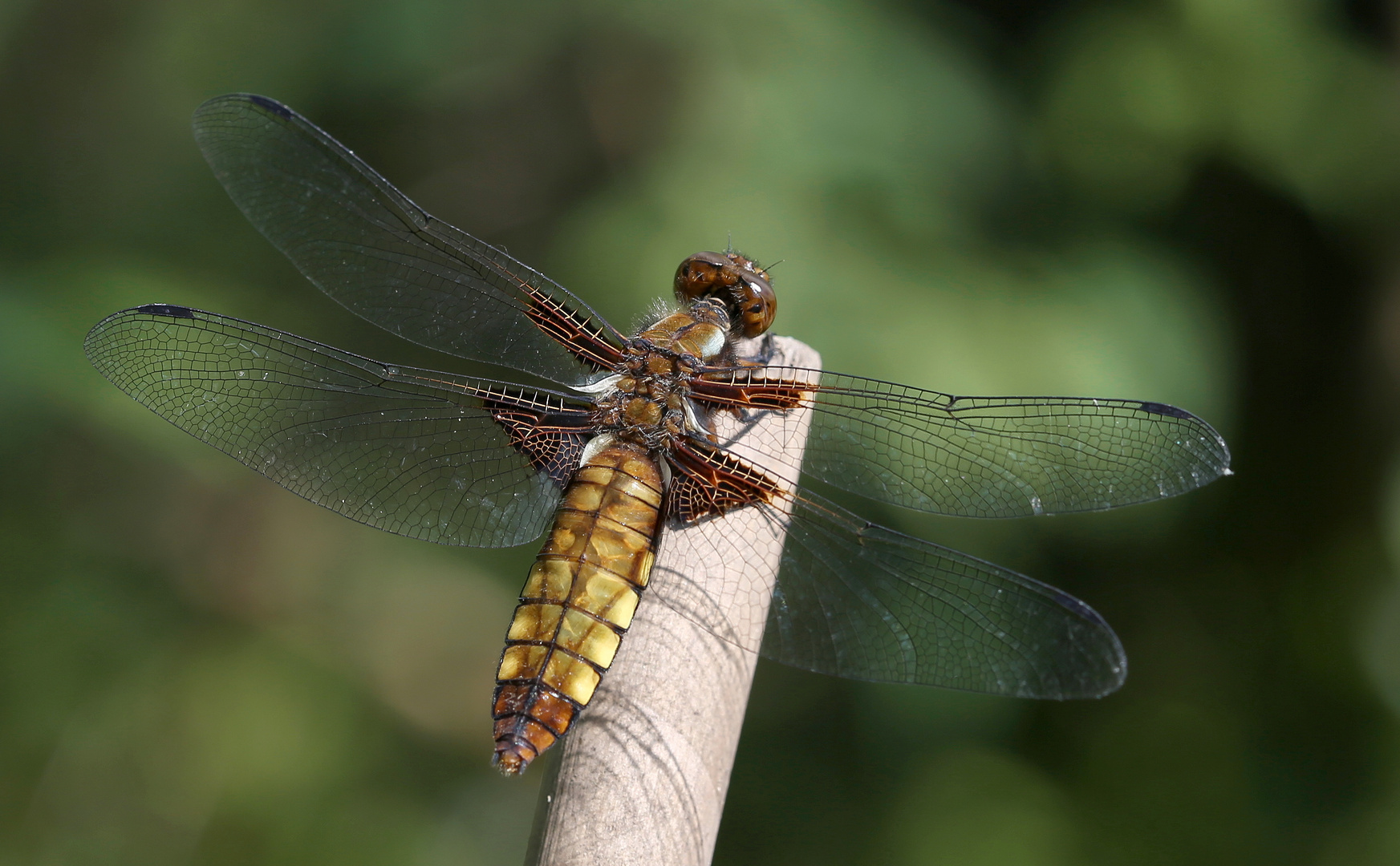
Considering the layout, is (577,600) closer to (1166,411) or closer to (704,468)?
(704,468)

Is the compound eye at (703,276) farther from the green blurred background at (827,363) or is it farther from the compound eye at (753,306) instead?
the green blurred background at (827,363)

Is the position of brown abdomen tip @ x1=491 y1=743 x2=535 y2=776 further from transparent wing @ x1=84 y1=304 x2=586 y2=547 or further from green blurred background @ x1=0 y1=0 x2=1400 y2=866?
green blurred background @ x1=0 y1=0 x2=1400 y2=866

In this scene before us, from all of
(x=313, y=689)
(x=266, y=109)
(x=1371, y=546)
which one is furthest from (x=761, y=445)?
(x=1371, y=546)

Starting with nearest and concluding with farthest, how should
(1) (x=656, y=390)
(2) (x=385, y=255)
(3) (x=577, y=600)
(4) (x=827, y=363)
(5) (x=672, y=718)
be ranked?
(5) (x=672, y=718) → (3) (x=577, y=600) → (1) (x=656, y=390) → (2) (x=385, y=255) → (4) (x=827, y=363)

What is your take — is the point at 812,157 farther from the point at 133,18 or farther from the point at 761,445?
the point at 133,18

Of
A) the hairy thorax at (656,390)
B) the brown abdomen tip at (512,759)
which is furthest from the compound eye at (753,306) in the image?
the brown abdomen tip at (512,759)

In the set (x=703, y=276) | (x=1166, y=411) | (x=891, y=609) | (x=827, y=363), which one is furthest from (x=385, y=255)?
(x=1166, y=411)

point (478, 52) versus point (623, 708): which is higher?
point (478, 52)
